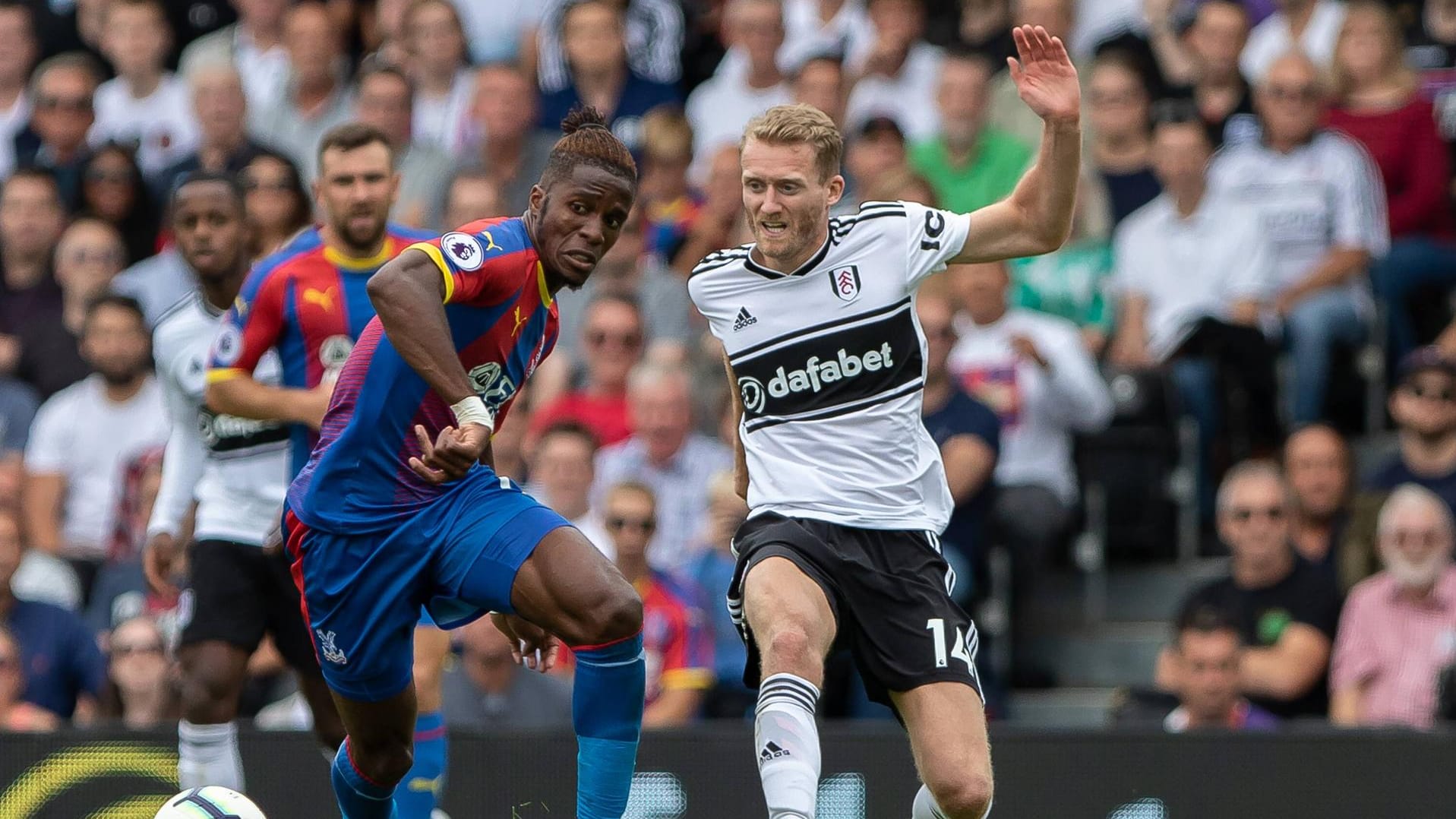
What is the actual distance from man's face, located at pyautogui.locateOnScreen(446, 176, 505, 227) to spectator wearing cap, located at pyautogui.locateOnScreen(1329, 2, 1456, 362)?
494 centimetres

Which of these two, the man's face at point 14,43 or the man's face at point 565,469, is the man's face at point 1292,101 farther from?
the man's face at point 14,43

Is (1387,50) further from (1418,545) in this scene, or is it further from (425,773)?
(425,773)

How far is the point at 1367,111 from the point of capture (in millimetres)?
11914

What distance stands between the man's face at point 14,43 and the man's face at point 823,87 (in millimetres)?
5682

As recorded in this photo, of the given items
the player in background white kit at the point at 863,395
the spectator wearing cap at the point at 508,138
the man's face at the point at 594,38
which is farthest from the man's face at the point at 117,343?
the player in background white kit at the point at 863,395

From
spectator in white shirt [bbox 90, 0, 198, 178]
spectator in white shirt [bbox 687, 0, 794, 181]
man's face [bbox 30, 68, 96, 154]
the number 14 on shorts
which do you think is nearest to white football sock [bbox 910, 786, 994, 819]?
the number 14 on shorts

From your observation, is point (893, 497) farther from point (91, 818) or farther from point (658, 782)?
point (91, 818)

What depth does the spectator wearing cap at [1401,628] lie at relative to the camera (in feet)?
31.4

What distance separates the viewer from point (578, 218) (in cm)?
634

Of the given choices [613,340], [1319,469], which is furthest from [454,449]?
[1319,469]

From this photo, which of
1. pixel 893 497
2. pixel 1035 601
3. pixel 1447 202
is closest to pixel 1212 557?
pixel 1035 601

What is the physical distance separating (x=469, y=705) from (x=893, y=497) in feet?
12.1

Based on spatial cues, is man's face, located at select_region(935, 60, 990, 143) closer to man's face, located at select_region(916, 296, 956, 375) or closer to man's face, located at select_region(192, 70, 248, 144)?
man's face, located at select_region(916, 296, 956, 375)

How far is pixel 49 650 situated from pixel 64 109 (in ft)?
15.5
